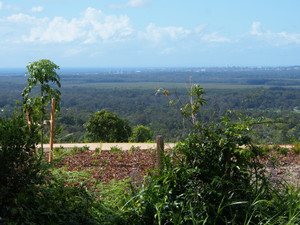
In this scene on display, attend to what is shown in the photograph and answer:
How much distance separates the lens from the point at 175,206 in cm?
313

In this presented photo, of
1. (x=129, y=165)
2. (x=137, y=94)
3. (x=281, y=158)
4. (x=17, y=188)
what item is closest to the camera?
(x=17, y=188)

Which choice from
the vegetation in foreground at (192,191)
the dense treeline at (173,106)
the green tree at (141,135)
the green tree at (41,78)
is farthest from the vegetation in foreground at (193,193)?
the green tree at (141,135)

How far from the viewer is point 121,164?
21.5ft

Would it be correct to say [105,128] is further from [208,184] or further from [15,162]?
[15,162]

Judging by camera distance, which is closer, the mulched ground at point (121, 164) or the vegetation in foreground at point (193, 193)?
the vegetation in foreground at point (193, 193)

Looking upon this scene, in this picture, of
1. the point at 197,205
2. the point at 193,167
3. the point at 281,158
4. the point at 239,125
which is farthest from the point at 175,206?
the point at 281,158

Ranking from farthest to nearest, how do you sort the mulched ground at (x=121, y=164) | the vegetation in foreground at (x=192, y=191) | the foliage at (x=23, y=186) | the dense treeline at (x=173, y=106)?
the mulched ground at (x=121, y=164) < the dense treeline at (x=173, y=106) < the vegetation in foreground at (x=192, y=191) < the foliage at (x=23, y=186)

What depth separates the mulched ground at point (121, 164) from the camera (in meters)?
5.66

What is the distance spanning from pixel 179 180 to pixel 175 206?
0.82ft

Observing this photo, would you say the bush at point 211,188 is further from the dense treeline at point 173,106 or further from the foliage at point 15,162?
the foliage at point 15,162

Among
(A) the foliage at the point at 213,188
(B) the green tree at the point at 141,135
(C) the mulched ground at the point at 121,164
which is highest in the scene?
(A) the foliage at the point at 213,188

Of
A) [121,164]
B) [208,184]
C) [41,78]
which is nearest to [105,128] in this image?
[121,164]

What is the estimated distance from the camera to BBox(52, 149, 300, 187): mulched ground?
5658 millimetres

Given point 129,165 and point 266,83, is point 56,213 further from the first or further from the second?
point 266,83
